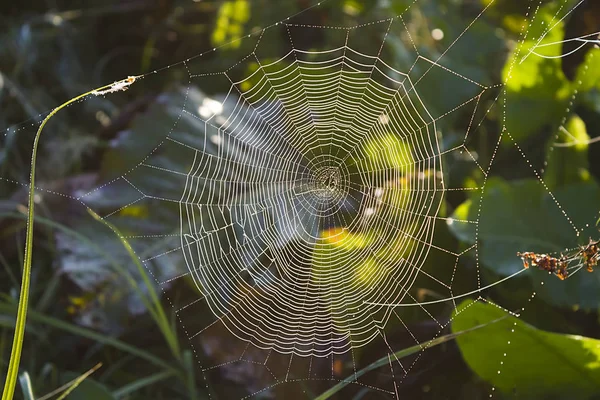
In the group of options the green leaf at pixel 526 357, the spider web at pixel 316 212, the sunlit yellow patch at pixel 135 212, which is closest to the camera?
the green leaf at pixel 526 357

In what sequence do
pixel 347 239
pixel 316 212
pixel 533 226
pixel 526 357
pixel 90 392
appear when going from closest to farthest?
pixel 526 357, pixel 90 392, pixel 533 226, pixel 347 239, pixel 316 212

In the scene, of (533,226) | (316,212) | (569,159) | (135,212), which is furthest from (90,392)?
(569,159)

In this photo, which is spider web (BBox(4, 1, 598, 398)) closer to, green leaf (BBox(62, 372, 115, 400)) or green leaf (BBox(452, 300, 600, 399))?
green leaf (BBox(452, 300, 600, 399))

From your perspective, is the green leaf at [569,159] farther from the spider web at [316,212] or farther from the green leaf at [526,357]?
the green leaf at [526,357]

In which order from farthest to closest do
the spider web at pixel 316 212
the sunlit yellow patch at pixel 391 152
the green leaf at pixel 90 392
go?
the sunlit yellow patch at pixel 391 152, the spider web at pixel 316 212, the green leaf at pixel 90 392

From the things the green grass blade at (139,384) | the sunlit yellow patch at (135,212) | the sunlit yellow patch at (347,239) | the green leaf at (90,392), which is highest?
the sunlit yellow patch at (135,212)

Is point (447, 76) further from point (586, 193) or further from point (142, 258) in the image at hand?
point (142, 258)

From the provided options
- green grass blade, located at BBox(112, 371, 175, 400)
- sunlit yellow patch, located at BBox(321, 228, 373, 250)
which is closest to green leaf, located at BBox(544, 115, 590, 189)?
sunlit yellow patch, located at BBox(321, 228, 373, 250)

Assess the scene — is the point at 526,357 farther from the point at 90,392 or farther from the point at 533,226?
the point at 90,392

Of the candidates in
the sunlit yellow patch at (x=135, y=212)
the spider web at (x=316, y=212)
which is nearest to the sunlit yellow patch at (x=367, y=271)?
the spider web at (x=316, y=212)
